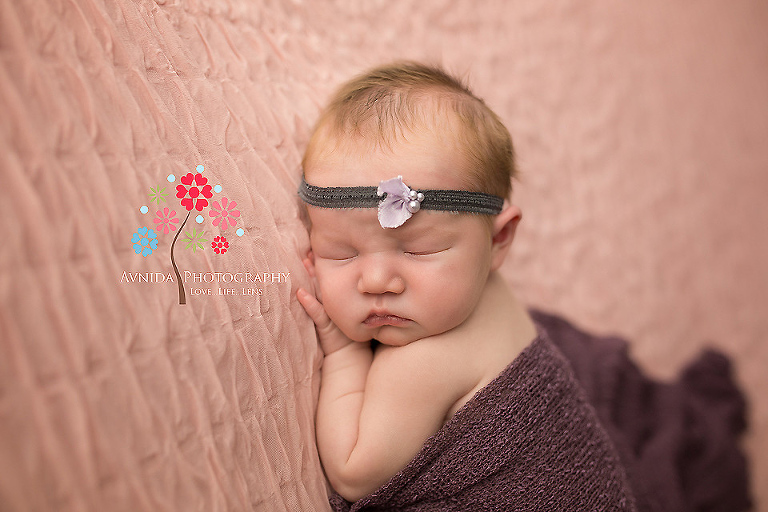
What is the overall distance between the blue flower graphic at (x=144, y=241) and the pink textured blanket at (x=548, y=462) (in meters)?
0.47

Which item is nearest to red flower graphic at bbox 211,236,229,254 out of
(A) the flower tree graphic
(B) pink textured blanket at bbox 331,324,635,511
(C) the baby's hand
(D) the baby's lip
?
(A) the flower tree graphic

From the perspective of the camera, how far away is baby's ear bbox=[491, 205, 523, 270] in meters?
1.01

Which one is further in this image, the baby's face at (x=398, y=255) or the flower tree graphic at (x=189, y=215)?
the baby's face at (x=398, y=255)

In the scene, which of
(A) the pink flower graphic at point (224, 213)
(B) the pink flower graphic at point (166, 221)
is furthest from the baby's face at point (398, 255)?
(B) the pink flower graphic at point (166, 221)

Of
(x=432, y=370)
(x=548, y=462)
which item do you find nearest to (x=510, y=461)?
(x=548, y=462)

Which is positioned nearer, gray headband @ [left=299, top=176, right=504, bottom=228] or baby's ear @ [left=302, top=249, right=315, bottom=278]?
gray headband @ [left=299, top=176, right=504, bottom=228]

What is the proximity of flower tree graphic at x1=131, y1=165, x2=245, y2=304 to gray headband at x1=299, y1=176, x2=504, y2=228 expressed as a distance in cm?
14

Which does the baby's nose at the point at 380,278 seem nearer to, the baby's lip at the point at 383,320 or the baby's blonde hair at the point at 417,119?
the baby's lip at the point at 383,320

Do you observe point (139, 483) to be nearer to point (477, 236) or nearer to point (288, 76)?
point (477, 236)

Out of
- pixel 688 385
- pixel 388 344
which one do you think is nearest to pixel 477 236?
pixel 388 344

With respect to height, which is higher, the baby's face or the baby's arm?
the baby's face

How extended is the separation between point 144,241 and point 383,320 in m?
0.38

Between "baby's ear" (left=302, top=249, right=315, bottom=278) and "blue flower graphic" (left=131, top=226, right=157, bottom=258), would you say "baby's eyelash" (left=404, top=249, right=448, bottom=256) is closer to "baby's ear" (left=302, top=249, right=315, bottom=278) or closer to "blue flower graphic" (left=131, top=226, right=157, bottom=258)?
"baby's ear" (left=302, top=249, right=315, bottom=278)

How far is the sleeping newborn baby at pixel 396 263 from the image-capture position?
877 millimetres
